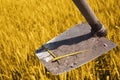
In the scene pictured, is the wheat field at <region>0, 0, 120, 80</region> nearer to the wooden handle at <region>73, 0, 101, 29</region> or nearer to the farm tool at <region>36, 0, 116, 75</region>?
the farm tool at <region>36, 0, 116, 75</region>

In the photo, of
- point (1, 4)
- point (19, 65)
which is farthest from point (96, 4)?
point (1, 4)

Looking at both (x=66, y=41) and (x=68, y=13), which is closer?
(x=66, y=41)

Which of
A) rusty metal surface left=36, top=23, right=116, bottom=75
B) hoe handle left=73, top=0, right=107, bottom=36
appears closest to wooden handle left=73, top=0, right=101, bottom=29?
hoe handle left=73, top=0, right=107, bottom=36

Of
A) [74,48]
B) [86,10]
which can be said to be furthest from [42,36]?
[86,10]

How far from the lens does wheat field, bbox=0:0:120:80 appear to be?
1.32 metres

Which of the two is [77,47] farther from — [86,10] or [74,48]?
[86,10]

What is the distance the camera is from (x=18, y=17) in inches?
99.3

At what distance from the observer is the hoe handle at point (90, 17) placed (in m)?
1.36

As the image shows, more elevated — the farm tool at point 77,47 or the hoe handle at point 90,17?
the hoe handle at point 90,17

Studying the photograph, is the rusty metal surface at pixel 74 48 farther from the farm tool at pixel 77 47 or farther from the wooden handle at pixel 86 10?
the wooden handle at pixel 86 10

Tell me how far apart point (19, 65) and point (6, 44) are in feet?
1.27

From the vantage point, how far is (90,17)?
4.63 feet

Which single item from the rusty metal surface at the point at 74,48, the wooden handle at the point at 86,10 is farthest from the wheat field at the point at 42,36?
the wooden handle at the point at 86,10

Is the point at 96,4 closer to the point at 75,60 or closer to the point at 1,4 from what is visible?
the point at 75,60
